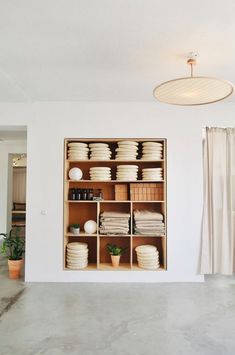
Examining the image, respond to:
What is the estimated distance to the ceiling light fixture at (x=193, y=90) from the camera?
2.16m

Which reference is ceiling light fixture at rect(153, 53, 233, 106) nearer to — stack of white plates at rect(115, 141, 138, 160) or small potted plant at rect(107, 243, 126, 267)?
stack of white plates at rect(115, 141, 138, 160)

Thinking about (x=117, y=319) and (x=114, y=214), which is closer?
(x=117, y=319)

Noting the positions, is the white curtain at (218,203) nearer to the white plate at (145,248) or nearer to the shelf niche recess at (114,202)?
the shelf niche recess at (114,202)

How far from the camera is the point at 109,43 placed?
2.40m

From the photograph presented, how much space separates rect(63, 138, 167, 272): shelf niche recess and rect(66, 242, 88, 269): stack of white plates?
0.32ft

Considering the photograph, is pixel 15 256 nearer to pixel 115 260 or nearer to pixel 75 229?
pixel 75 229

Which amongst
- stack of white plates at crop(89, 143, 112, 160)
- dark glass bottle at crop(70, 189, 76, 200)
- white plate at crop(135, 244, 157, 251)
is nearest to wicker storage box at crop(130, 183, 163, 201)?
stack of white plates at crop(89, 143, 112, 160)

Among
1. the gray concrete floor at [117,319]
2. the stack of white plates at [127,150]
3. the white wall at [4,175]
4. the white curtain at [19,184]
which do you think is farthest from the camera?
the white curtain at [19,184]

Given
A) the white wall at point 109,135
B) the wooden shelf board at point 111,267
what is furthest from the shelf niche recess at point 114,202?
the white wall at point 109,135

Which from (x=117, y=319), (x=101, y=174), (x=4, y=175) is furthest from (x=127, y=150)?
(x=4, y=175)

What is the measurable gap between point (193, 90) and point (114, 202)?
2239 mm

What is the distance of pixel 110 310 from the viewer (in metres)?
2.97

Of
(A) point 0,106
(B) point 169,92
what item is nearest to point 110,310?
(B) point 169,92

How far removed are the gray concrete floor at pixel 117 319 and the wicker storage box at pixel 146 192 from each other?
125 centimetres
